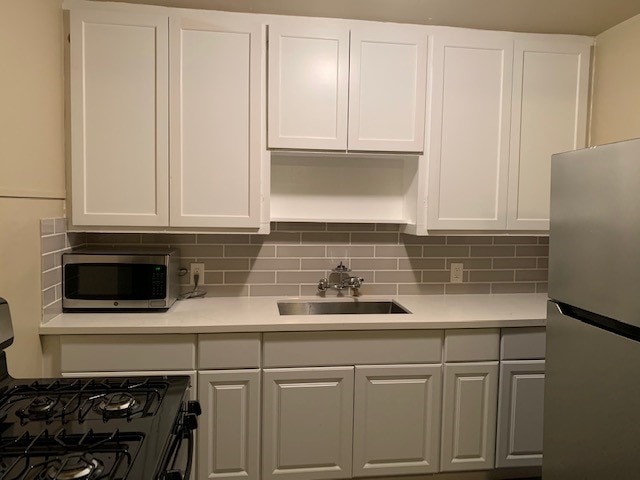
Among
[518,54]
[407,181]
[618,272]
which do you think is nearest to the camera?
[618,272]

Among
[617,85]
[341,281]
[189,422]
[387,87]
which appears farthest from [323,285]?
[617,85]

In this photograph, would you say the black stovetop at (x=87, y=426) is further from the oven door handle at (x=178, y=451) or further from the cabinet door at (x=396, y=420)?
the cabinet door at (x=396, y=420)

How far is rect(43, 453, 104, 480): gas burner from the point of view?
87 cm

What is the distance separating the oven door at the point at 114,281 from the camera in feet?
6.87

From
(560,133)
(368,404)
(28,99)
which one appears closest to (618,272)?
(368,404)

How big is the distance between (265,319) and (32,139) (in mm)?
1177

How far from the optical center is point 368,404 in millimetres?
2080

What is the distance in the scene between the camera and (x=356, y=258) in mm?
2609

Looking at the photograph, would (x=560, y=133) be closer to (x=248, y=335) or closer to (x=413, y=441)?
(x=413, y=441)

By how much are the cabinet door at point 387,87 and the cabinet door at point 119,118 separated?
0.89 m

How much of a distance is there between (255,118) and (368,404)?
141 cm

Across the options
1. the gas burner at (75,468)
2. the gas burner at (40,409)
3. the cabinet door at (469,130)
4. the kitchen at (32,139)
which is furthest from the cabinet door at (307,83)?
the gas burner at (75,468)

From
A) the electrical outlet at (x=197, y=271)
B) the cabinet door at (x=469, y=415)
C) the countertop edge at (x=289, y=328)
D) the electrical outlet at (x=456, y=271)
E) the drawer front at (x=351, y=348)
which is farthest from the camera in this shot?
the electrical outlet at (x=456, y=271)

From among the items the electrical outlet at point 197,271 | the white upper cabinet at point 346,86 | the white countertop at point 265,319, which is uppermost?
the white upper cabinet at point 346,86
